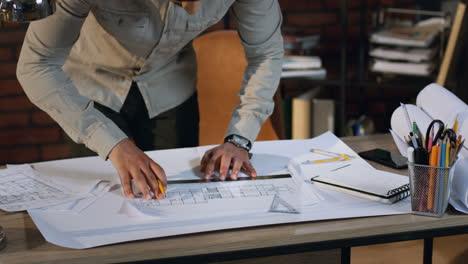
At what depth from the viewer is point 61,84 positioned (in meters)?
1.33

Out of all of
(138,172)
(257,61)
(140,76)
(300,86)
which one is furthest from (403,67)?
(138,172)

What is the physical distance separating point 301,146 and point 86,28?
651 millimetres

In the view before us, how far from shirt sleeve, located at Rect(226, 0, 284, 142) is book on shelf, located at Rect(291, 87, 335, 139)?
128 cm

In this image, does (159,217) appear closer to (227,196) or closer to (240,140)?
(227,196)

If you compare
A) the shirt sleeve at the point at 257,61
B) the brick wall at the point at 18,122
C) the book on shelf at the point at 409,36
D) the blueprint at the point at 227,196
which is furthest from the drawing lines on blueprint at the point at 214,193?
the brick wall at the point at 18,122

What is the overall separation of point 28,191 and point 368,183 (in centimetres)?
71

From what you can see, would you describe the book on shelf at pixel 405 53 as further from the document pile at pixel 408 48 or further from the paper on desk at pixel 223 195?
the paper on desk at pixel 223 195

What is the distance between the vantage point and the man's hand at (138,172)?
3.96ft

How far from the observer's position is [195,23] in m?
1.51

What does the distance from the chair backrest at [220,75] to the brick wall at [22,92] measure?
100 centimetres

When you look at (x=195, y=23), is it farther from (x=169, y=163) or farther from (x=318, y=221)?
(x=318, y=221)

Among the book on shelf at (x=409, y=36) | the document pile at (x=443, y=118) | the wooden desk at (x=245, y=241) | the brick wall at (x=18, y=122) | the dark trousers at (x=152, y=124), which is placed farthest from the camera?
the brick wall at (x=18, y=122)

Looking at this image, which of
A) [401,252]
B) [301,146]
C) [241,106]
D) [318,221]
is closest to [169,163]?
[241,106]

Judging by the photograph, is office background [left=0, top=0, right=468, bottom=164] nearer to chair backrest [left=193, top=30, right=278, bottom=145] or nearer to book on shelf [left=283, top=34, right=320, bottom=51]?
book on shelf [left=283, top=34, right=320, bottom=51]
